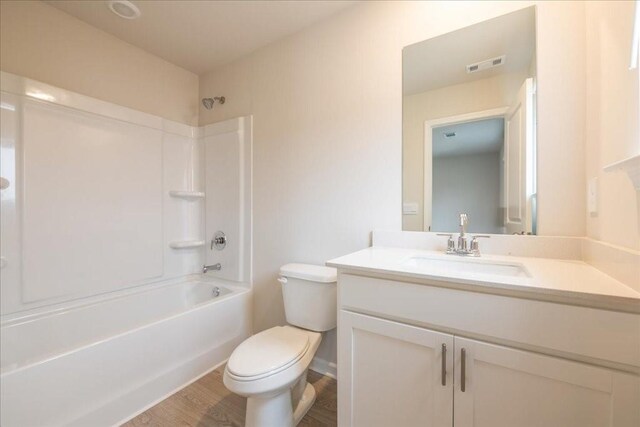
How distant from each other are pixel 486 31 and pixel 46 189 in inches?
102

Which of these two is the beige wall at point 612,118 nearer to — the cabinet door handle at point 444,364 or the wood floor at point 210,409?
the cabinet door handle at point 444,364

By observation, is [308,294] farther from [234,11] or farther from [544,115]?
[234,11]

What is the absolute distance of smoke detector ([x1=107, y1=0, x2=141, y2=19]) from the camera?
1.58 meters

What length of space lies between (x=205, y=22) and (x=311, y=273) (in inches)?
70.9

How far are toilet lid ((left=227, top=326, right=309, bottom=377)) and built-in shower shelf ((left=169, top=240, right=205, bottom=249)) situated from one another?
1217 mm

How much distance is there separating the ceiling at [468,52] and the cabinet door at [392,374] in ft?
4.08

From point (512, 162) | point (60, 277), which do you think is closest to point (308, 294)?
point (512, 162)

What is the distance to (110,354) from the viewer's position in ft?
4.30

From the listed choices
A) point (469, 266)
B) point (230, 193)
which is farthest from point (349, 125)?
point (230, 193)

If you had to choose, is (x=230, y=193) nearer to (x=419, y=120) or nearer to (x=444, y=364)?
(x=419, y=120)

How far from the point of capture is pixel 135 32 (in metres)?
1.86

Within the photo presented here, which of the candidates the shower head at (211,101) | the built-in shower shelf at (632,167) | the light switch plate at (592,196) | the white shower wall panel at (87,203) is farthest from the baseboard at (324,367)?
the shower head at (211,101)

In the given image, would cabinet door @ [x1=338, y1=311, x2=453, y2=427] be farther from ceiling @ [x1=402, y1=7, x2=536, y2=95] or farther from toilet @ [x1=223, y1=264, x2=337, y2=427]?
ceiling @ [x1=402, y1=7, x2=536, y2=95]

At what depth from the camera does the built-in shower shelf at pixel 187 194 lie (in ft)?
7.27
